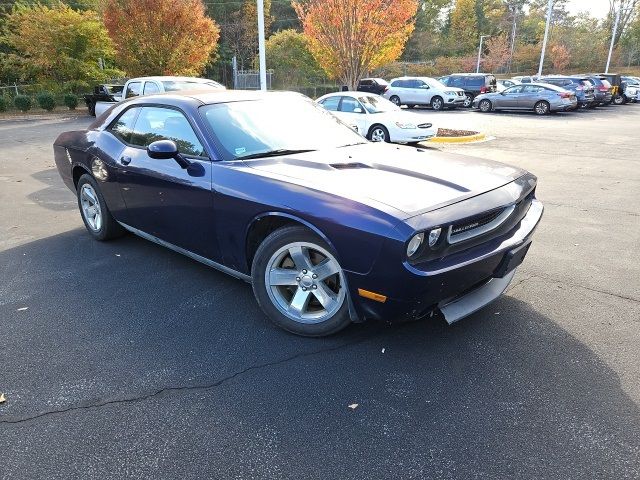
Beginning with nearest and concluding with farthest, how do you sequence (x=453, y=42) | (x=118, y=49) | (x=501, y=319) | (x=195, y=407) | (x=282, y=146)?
1. (x=195, y=407)
2. (x=501, y=319)
3. (x=282, y=146)
4. (x=118, y=49)
5. (x=453, y=42)

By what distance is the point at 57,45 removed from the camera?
25.0m

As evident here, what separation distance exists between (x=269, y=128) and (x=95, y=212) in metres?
2.48

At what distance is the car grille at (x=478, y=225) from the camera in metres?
2.91

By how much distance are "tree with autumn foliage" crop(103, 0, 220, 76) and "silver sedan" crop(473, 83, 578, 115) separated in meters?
14.1

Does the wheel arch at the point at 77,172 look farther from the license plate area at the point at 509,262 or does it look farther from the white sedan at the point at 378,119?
the white sedan at the point at 378,119

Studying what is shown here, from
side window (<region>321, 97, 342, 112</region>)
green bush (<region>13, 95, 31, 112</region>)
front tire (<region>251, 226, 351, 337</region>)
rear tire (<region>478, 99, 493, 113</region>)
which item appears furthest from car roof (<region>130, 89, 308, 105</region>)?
green bush (<region>13, 95, 31, 112</region>)

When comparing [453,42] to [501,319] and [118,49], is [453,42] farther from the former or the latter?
[501,319]

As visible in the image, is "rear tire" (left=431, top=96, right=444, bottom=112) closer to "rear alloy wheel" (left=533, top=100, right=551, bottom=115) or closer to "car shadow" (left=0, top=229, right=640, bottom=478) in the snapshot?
"rear alloy wheel" (left=533, top=100, right=551, bottom=115)

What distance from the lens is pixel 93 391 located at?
2.79 metres

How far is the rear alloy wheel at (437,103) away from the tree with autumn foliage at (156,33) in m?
11.5

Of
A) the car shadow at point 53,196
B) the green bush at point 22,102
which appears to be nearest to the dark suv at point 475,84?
the green bush at point 22,102

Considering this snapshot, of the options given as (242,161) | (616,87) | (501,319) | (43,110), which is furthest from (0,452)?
(616,87)

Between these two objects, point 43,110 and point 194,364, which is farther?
point 43,110

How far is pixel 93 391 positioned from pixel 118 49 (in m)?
23.5
